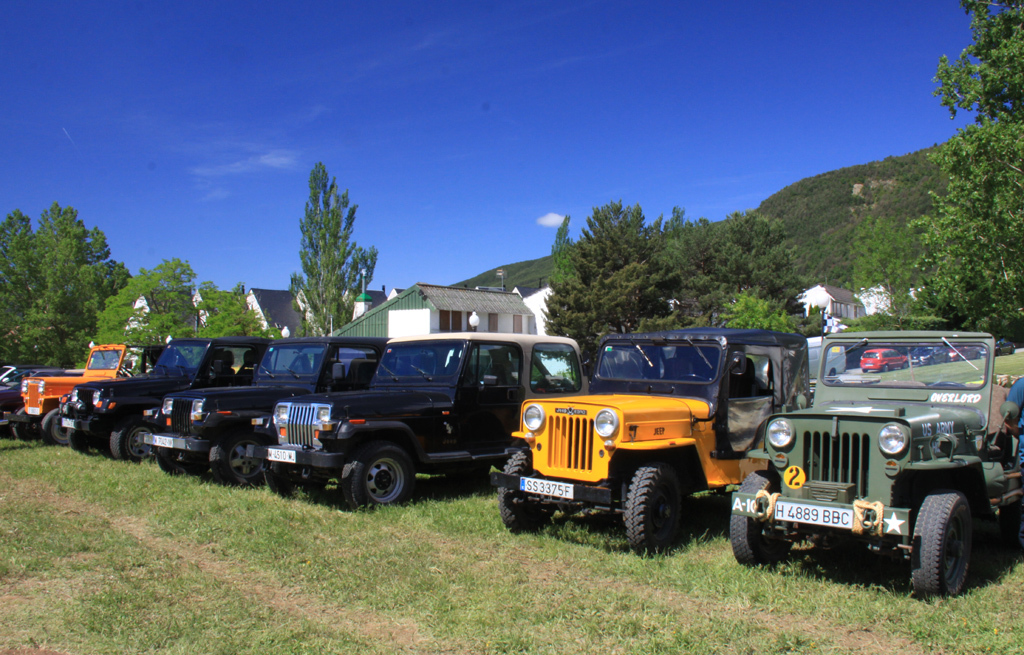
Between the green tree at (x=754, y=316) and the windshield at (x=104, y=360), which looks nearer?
the windshield at (x=104, y=360)

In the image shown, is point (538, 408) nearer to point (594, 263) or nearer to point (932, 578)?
point (932, 578)

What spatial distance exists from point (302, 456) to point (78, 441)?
6645 millimetres

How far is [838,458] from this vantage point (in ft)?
15.4

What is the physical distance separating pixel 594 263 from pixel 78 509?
3029 cm

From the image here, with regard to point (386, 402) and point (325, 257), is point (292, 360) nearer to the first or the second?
point (386, 402)

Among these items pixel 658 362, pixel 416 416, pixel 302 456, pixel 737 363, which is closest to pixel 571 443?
pixel 658 362

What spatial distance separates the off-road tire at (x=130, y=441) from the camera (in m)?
10.5

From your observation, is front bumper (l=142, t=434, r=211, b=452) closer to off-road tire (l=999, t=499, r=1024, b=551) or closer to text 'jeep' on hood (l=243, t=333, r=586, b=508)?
text 'jeep' on hood (l=243, t=333, r=586, b=508)

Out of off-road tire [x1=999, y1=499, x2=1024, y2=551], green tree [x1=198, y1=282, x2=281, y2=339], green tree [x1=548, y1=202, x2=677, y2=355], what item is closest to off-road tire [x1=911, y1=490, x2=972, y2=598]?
off-road tire [x1=999, y1=499, x2=1024, y2=551]

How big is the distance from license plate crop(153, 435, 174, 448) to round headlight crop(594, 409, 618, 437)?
19.4ft

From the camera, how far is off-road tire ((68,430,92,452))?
11413mm

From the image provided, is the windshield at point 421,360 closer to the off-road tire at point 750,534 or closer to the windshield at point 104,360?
the off-road tire at point 750,534

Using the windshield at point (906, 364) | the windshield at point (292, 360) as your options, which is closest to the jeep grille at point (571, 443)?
the windshield at point (906, 364)

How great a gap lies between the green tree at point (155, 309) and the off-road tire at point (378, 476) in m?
20.3
